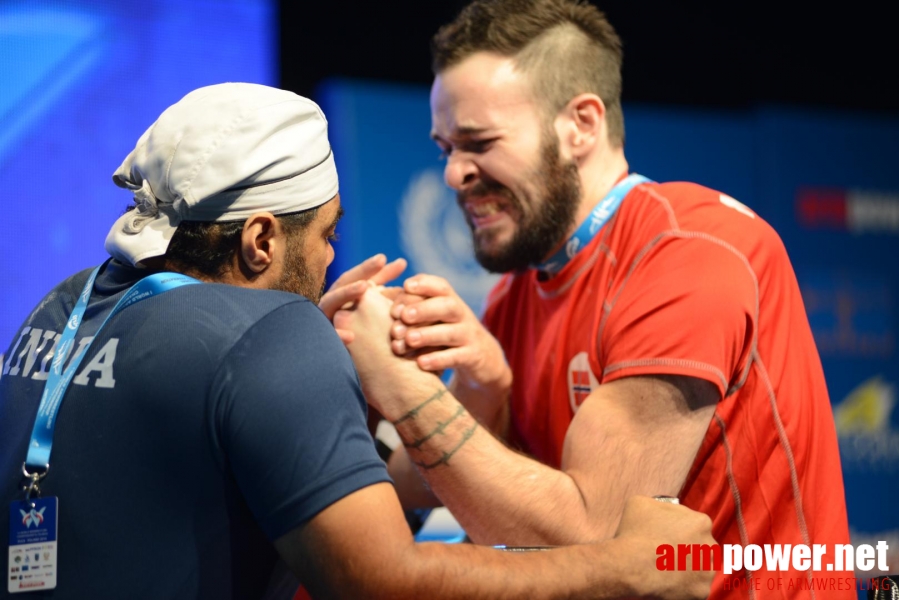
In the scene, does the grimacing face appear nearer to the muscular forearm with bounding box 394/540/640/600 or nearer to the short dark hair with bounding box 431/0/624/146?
the short dark hair with bounding box 431/0/624/146

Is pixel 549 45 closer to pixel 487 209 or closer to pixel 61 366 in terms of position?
pixel 487 209

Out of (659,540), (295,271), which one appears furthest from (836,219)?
(295,271)

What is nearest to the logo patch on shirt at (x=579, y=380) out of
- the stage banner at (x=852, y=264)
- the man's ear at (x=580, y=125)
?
the man's ear at (x=580, y=125)

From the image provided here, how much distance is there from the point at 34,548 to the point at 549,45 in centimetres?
140

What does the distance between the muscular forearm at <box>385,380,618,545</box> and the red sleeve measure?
208mm

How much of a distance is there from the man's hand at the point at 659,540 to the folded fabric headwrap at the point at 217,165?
601 mm

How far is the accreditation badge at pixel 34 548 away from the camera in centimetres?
108

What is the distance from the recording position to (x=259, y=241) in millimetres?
1273

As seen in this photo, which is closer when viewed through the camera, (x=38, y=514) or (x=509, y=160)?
(x=38, y=514)

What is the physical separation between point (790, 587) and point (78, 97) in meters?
2.20

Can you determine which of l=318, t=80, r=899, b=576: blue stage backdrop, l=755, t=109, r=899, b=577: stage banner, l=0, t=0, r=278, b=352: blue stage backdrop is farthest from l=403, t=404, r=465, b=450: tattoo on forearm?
l=755, t=109, r=899, b=577: stage banner

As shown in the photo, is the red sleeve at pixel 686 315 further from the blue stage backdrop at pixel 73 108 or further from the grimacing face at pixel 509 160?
the blue stage backdrop at pixel 73 108

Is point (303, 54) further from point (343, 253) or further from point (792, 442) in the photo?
point (792, 442)

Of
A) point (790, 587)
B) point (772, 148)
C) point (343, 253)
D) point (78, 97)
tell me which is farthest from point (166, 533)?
point (772, 148)
